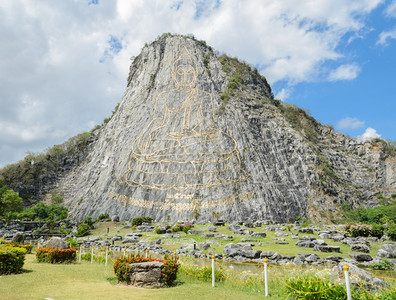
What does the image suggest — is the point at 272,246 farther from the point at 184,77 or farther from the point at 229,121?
the point at 184,77

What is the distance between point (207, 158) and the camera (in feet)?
107

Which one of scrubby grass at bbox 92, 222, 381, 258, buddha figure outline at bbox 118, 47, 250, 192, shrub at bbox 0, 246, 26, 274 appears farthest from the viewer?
buddha figure outline at bbox 118, 47, 250, 192

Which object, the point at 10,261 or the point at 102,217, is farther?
the point at 102,217

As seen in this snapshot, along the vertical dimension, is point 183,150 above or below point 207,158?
above

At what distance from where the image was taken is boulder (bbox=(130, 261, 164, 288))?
8.98 metres

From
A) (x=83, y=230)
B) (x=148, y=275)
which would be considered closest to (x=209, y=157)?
(x=83, y=230)

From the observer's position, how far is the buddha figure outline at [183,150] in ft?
103

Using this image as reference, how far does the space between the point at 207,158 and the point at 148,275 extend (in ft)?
78.2

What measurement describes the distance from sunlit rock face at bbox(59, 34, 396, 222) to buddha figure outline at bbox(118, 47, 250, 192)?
12 cm

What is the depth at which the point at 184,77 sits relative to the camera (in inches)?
1700

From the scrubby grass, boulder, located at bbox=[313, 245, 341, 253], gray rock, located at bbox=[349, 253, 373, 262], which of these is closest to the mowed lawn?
the scrubby grass

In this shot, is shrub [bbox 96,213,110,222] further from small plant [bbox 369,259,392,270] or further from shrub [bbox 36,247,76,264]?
small plant [bbox 369,259,392,270]

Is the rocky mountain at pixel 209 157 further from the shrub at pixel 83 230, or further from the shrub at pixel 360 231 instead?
the shrub at pixel 360 231

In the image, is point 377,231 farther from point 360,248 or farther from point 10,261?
point 10,261
